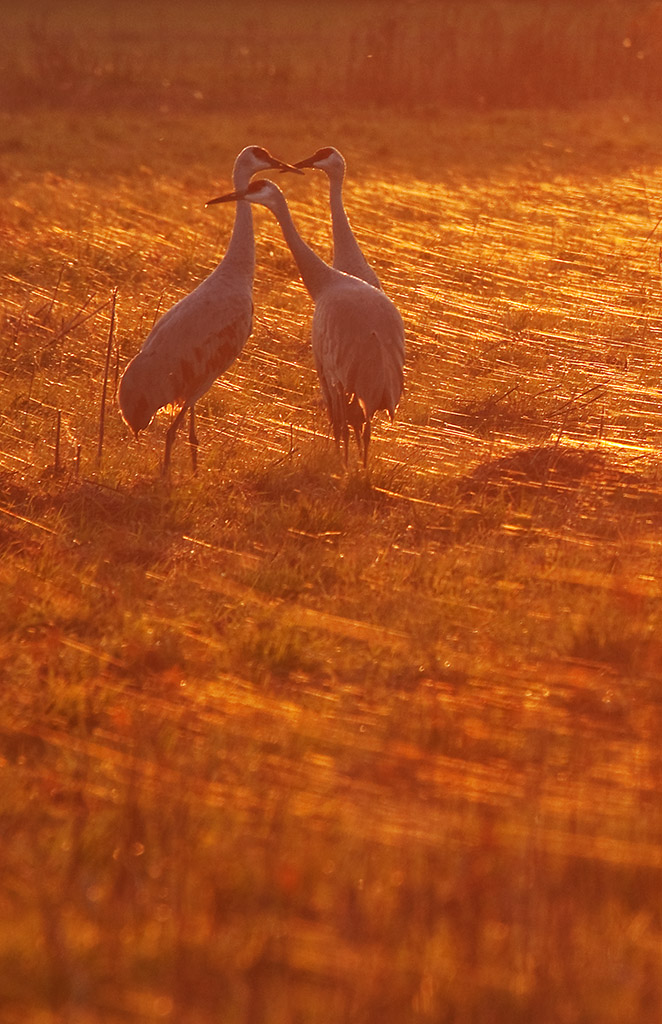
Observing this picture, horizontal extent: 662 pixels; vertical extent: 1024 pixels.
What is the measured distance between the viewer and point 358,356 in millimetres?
6219

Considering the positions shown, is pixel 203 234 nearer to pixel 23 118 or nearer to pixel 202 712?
pixel 202 712

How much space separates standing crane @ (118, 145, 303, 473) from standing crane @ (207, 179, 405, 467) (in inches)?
19.7

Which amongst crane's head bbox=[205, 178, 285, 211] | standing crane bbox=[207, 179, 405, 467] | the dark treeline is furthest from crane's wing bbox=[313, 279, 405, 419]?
the dark treeline

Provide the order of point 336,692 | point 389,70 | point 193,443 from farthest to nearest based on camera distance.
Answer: point 389,70 < point 193,443 < point 336,692

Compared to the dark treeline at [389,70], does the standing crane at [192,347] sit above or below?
above

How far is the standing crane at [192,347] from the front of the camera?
6391 mm

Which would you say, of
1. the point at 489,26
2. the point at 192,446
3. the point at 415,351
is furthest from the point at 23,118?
the point at 192,446

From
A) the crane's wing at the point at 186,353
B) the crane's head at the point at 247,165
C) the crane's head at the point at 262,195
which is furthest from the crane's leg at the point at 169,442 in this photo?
the crane's head at the point at 247,165

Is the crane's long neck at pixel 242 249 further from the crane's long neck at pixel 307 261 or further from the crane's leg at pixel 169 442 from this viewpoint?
the crane's leg at pixel 169 442

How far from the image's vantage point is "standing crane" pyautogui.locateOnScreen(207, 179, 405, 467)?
6223 mm

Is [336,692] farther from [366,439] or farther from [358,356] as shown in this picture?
[358,356]

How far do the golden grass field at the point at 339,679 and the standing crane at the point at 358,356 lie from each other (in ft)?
0.77

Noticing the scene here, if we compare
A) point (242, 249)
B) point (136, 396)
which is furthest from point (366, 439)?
point (242, 249)

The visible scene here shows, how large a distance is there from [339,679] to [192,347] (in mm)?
2819
